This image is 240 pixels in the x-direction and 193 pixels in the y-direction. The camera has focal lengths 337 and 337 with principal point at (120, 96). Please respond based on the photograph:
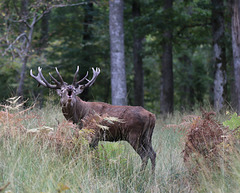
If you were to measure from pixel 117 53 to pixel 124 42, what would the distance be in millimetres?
7761

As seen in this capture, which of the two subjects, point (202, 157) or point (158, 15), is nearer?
point (202, 157)

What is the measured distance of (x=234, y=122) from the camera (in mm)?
5691

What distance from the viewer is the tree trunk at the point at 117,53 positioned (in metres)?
11.7

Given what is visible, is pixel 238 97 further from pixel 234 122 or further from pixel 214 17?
pixel 234 122

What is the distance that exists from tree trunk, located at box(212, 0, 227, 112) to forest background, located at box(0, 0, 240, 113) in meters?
0.03

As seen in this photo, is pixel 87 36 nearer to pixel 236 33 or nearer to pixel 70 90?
pixel 236 33

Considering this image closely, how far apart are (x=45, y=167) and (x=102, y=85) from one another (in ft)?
50.6

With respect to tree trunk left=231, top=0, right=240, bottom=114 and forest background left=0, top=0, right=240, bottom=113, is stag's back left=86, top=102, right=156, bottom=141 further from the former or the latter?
tree trunk left=231, top=0, right=240, bottom=114

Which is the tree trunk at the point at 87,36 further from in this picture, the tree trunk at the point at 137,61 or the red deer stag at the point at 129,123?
the red deer stag at the point at 129,123

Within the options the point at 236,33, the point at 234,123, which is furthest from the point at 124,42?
the point at 234,123

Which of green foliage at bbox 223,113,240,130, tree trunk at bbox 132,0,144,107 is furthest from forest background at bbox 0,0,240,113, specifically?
green foliage at bbox 223,113,240,130

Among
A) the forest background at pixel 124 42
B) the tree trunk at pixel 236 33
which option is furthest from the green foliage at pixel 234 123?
the tree trunk at pixel 236 33

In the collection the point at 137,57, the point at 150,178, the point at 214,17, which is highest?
the point at 214,17

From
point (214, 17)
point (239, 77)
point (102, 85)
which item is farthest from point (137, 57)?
point (239, 77)
